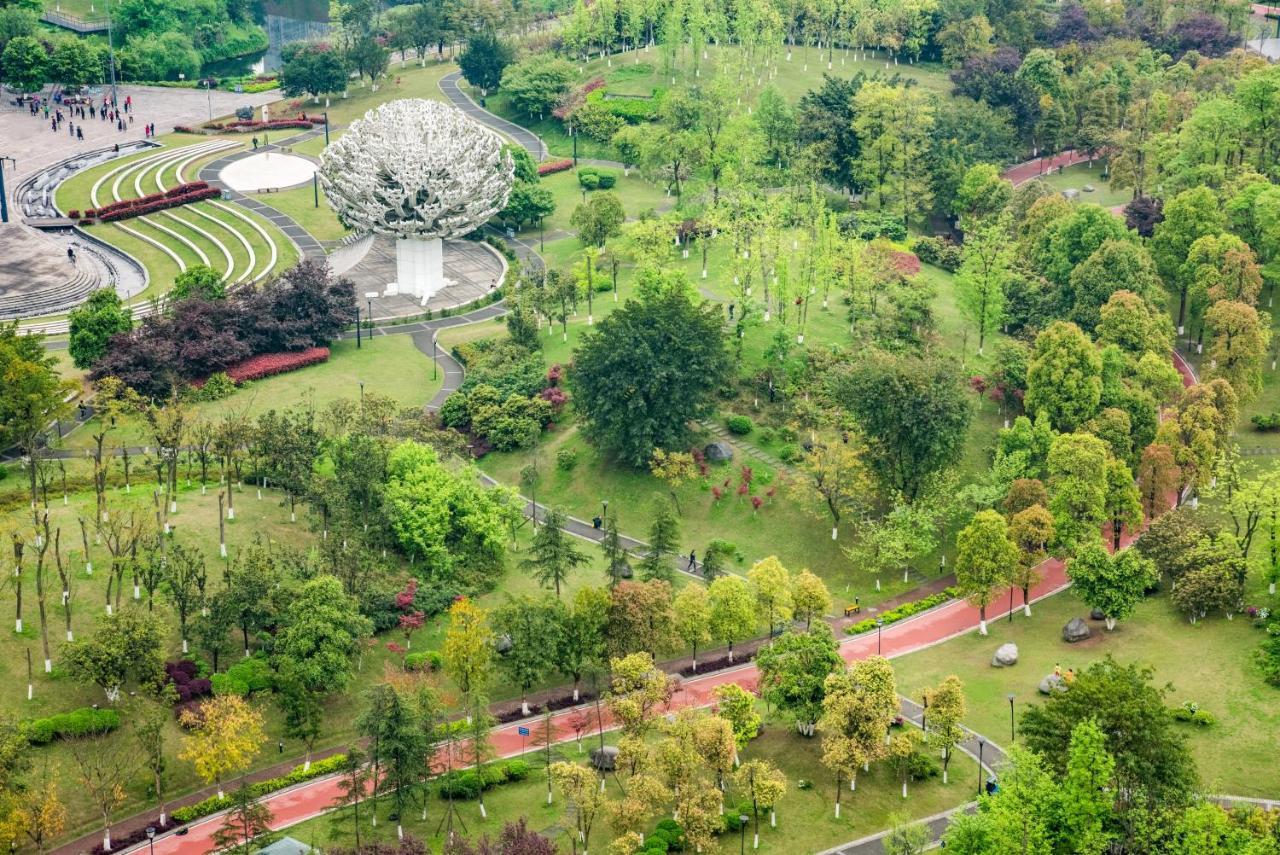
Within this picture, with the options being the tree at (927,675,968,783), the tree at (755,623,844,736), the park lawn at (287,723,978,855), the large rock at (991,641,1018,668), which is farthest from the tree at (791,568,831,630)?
the tree at (927,675,968,783)

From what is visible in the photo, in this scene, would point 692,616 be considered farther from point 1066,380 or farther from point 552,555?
point 1066,380

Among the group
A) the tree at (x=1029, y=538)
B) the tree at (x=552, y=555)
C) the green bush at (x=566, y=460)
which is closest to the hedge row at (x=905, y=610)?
the tree at (x=1029, y=538)

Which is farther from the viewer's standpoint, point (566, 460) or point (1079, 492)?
point (566, 460)

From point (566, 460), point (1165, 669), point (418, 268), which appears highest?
point (418, 268)

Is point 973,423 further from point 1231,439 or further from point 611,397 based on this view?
point 611,397

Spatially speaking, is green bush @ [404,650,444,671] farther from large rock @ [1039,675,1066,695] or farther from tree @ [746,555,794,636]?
large rock @ [1039,675,1066,695]

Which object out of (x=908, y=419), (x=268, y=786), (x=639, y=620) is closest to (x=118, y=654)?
(x=268, y=786)
